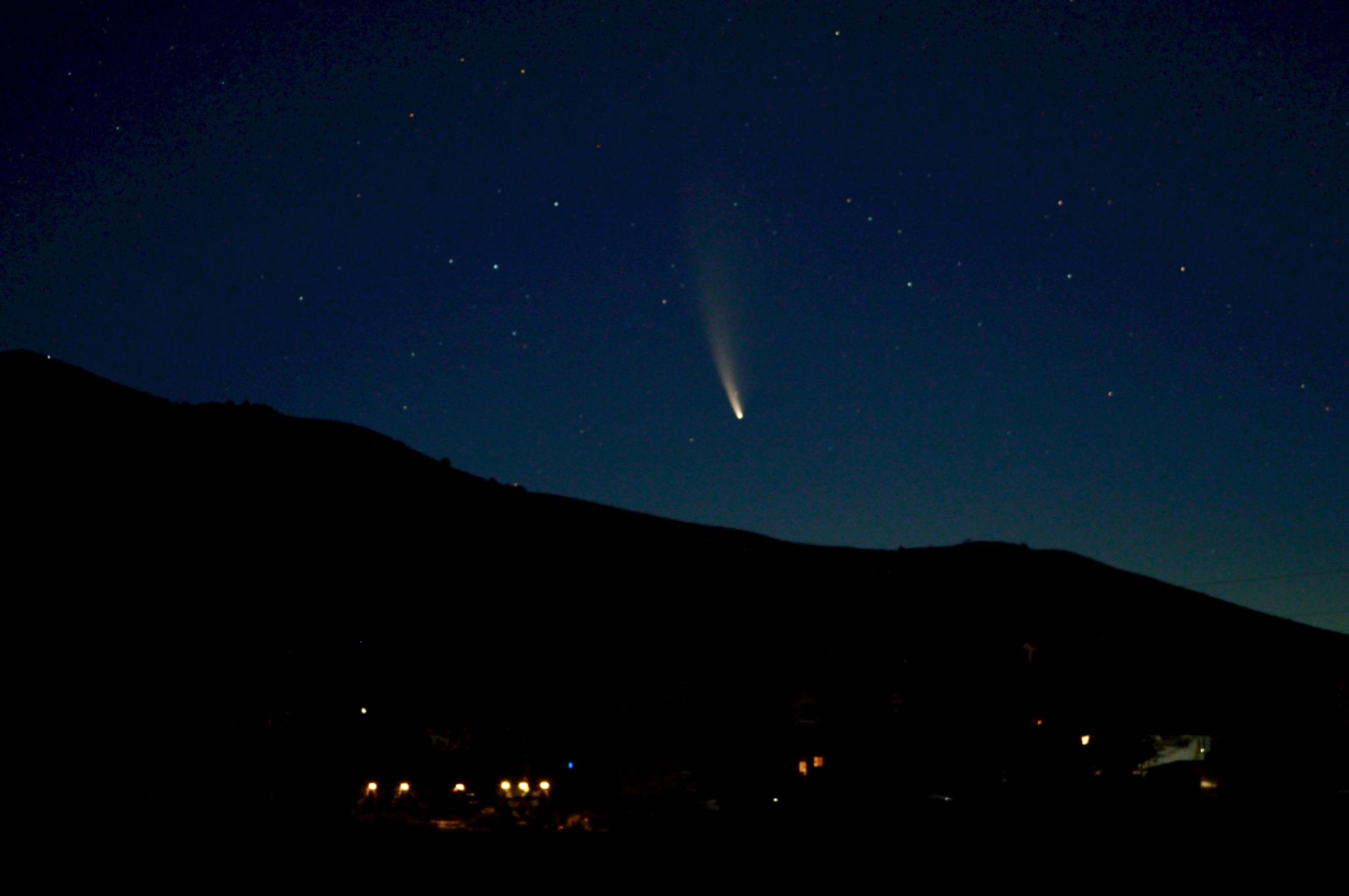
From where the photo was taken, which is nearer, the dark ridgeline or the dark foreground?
the dark foreground

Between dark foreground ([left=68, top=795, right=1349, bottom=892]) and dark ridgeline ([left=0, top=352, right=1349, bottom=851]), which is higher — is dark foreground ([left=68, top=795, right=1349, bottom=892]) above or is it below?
below

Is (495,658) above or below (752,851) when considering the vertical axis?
above

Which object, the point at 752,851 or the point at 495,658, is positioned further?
the point at 495,658

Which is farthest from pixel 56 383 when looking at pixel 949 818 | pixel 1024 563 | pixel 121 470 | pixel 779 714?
pixel 1024 563

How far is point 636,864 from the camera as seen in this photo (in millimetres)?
9227

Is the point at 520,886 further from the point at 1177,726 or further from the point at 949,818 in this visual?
the point at 1177,726

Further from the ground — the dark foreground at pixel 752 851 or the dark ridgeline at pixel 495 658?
the dark ridgeline at pixel 495 658

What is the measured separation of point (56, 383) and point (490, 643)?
463 inches

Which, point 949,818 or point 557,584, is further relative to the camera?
point 557,584

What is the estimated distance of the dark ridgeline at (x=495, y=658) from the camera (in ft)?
36.8

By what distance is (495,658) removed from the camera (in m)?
14.0

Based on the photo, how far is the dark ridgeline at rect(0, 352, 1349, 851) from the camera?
1121 centimetres

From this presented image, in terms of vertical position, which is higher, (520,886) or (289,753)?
(289,753)

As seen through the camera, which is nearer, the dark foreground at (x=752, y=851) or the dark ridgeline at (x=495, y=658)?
the dark foreground at (x=752, y=851)
